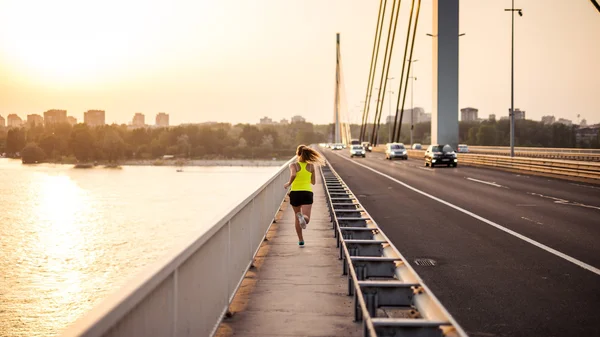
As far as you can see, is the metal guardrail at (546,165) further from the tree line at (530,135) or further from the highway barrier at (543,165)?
the tree line at (530,135)

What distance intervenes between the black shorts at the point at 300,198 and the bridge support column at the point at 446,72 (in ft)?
140

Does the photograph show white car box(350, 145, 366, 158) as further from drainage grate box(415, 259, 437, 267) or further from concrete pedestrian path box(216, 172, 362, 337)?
drainage grate box(415, 259, 437, 267)

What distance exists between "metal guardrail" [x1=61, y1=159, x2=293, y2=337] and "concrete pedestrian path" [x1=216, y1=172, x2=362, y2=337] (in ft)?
0.71

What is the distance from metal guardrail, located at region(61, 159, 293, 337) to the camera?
3113 mm

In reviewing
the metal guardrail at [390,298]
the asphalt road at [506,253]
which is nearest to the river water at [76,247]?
the metal guardrail at [390,298]

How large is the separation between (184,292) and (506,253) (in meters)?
7.35

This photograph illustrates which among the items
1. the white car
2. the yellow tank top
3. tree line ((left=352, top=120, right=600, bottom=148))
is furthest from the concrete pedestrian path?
tree line ((left=352, top=120, right=600, bottom=148))

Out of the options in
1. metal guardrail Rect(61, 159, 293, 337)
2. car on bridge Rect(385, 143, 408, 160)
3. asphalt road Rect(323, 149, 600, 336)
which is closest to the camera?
metal guardrail Rect(61, 159, 293, 337)

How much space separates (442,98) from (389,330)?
49660 millimetres

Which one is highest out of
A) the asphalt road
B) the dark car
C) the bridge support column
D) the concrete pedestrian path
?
the bridge support column

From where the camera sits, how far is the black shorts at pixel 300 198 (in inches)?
432

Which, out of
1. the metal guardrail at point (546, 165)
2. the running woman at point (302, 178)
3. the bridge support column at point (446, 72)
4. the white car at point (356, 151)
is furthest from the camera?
the white car at point (356, 151)

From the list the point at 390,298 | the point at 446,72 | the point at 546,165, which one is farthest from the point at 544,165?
the point at 390,298

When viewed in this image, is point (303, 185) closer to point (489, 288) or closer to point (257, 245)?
point (257, 245)
